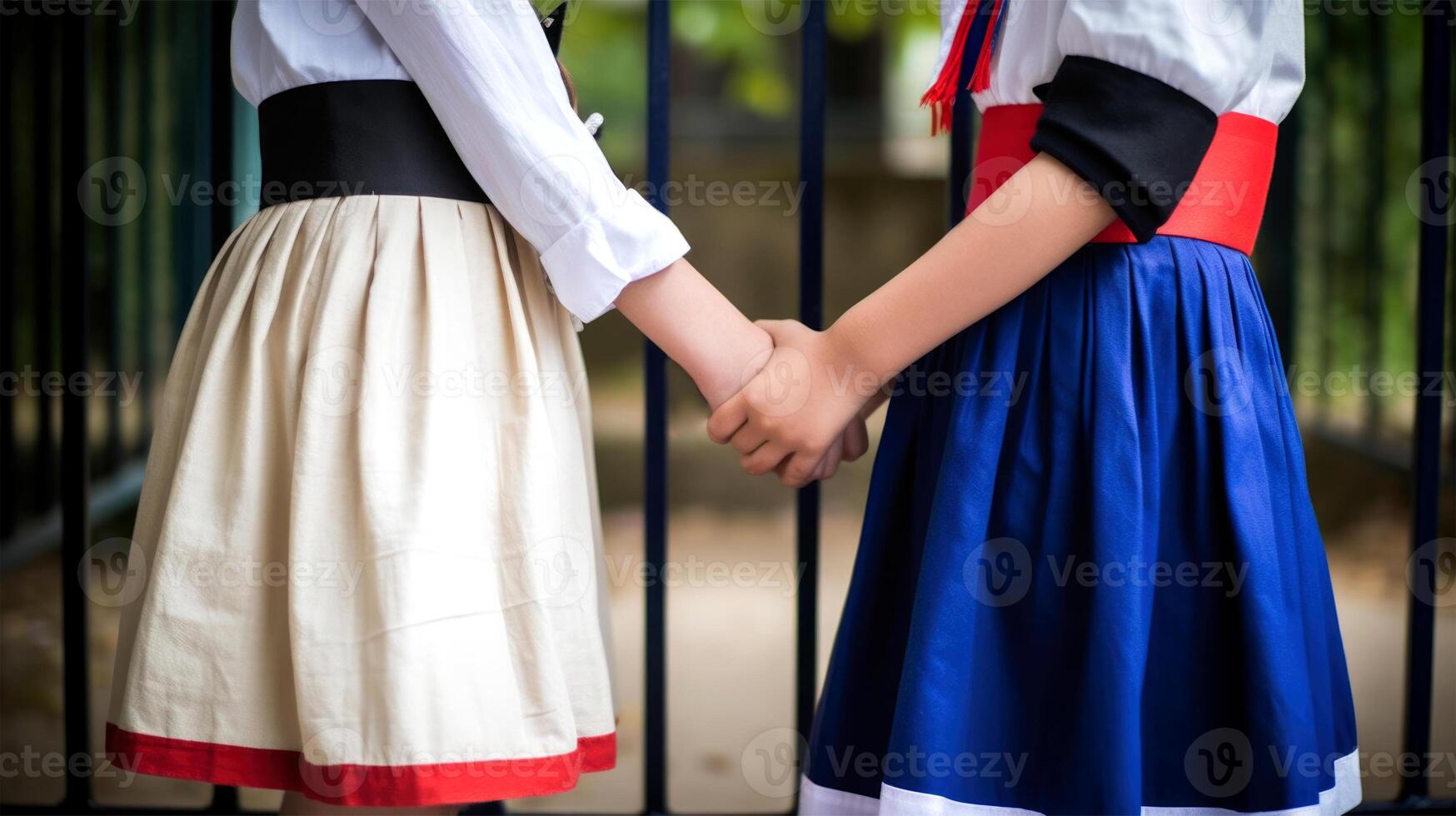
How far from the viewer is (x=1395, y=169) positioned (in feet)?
12.4

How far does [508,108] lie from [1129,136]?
1.68 feet

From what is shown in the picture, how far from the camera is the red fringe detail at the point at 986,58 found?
0.96 meters

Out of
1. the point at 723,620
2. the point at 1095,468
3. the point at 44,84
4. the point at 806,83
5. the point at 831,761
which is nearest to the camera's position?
the point at 1095,468

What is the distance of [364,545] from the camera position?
0.86 m

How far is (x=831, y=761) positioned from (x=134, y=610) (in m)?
0.65

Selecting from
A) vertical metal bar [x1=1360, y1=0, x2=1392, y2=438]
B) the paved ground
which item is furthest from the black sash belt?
vertical metal bar [x1=1360, y1=0, x2=1392, y2=438]

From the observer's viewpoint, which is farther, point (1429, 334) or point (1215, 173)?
point (1429, 334)

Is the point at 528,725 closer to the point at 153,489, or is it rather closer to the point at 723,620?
the point at 153,489

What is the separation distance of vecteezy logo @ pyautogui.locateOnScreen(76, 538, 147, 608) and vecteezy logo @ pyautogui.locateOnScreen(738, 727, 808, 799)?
0.74 m

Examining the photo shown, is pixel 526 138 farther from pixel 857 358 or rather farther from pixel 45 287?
pixel 45 287

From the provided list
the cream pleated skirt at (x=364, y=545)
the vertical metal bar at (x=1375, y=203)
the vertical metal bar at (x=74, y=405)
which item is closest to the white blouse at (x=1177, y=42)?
the cream pleated skirt at (x=364, y=545)

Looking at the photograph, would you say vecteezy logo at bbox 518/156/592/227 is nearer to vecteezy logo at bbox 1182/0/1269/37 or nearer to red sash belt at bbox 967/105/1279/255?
red sash belt at bbox 967/105/1279/255

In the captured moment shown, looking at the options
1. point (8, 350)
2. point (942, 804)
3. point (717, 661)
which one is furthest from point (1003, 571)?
point (8, 350)

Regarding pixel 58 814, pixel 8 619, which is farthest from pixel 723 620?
pixel 58 814
